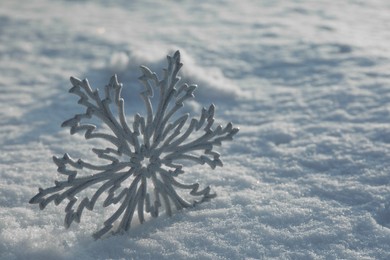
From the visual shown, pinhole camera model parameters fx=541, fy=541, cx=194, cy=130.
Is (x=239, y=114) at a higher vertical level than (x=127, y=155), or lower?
higher

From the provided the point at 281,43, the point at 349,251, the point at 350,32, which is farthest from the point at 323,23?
the point at 349,251

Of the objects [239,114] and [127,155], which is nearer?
[127,155]

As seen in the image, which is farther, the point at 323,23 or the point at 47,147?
the point at 323,23

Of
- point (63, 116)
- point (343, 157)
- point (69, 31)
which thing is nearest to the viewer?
point (343, 157)

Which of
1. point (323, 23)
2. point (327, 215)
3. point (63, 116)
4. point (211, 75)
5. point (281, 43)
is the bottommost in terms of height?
point (327, 215)

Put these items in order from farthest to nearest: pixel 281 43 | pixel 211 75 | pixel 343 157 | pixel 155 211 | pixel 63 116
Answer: pixel 281 43, pixel 211 75, pixel 63 116, pixel 343 157, pixel 155 211

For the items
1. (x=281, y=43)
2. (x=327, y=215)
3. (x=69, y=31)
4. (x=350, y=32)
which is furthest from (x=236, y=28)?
(x=327, y=215)

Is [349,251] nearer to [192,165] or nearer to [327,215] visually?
[327,215]

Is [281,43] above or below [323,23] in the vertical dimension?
below
